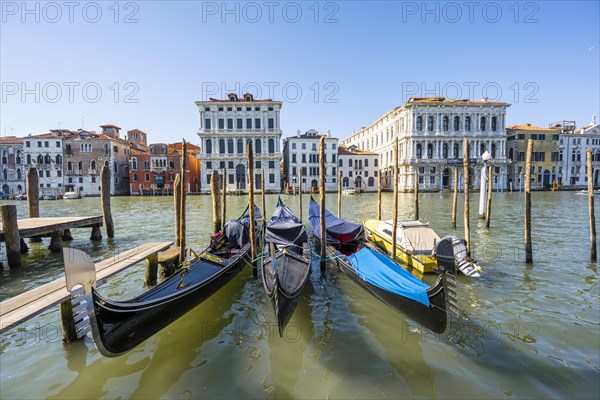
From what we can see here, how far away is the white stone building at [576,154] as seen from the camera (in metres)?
41.4

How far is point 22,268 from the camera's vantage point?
706 centimetres

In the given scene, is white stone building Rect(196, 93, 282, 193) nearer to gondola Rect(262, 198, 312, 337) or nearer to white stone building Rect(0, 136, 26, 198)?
white stone building Rect(0, 136, 26, 198)

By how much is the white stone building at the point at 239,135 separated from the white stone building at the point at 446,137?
15.8 metres

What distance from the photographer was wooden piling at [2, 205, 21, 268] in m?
6.61

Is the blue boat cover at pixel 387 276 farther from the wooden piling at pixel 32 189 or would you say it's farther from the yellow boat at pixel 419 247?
the wooden piling at pixel 32 189

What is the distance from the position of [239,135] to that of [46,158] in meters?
22.4

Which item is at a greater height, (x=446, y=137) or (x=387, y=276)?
(x=446, y=137)

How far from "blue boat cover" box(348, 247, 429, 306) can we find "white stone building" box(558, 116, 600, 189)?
4883cm

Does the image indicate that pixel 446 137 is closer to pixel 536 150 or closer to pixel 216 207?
pixel 536 150

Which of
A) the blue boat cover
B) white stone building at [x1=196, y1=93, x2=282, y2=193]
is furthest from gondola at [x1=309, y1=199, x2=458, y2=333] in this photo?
white stone building at [x1=196, y1=93, x2=282, y2=193]

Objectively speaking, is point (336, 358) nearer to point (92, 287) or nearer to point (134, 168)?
point (92, 287)

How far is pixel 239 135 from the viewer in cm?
3816

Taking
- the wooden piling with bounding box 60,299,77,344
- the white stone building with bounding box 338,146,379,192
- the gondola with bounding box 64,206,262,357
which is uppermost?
the white stone building with bounding box 338,146,379,192

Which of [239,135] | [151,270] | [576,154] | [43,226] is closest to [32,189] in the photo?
[43,226]
